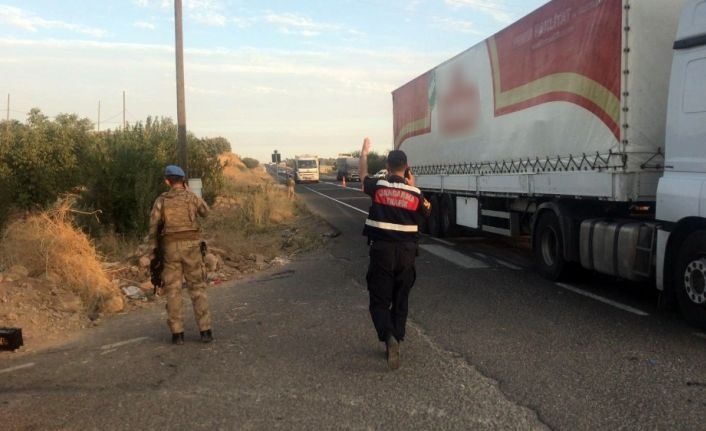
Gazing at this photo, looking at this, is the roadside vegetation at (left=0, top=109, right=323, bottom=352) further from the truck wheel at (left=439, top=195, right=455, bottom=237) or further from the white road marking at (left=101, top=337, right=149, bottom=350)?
the truck wheel at (left=439, top=195, right=455, bottom=237)

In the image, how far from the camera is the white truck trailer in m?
6.11

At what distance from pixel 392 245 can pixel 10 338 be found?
379cm


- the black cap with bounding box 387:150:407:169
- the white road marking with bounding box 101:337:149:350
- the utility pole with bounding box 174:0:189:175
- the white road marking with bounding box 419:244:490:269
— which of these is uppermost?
the utility pole with bounding box 174:0:189:175

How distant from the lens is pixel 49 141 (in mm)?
20734

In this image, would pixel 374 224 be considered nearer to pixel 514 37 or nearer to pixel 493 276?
pixel 493 276

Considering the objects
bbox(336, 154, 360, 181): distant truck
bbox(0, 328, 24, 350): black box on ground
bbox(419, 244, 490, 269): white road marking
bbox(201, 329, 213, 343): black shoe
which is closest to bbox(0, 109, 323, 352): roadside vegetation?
bbox(0, 328, 24, 350): black box on ground

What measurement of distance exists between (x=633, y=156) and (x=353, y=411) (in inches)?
188

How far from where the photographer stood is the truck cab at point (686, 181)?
587 centimetres

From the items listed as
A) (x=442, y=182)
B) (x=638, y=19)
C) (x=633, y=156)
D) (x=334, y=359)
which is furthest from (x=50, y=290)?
(x=442, y=182)

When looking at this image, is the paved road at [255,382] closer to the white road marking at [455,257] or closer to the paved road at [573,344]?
the paved road at [573,344]

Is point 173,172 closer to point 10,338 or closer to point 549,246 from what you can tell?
point 10,338

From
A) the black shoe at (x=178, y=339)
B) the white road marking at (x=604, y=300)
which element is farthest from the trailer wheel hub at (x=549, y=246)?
the black shoe at (x=178, y=339)

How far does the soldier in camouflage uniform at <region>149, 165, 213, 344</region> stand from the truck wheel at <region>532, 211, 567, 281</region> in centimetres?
495

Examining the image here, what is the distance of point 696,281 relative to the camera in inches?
231
